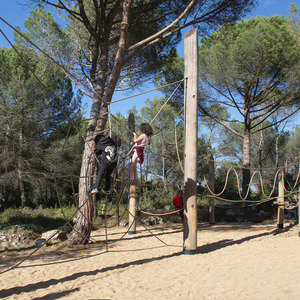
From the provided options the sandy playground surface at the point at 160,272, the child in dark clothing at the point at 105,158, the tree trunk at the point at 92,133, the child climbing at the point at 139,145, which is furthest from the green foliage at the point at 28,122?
the child in dark clothing at the point at 105,158

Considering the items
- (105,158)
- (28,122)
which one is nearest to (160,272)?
(105,158)

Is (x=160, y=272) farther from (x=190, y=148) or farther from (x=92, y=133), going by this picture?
(x=92, y=133)

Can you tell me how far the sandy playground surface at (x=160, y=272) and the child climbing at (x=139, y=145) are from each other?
1.22 metres

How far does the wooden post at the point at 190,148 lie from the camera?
443 cm

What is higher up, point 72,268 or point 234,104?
point 234,104

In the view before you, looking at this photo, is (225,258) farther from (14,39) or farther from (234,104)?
(14,39)

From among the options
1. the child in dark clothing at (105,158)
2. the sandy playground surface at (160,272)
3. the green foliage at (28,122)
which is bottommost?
the sandy playground surface at (160,272)

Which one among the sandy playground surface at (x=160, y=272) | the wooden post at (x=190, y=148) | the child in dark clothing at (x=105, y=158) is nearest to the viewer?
the sandy playground surface at (x=160, y=272)

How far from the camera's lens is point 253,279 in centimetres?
313

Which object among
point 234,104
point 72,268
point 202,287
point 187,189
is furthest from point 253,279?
point 234,104

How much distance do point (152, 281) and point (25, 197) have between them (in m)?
10.8

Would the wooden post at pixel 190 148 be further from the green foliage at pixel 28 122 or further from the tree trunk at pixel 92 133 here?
the green foliage at pixel 28 122

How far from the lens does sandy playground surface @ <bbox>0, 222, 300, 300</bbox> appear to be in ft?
9.31

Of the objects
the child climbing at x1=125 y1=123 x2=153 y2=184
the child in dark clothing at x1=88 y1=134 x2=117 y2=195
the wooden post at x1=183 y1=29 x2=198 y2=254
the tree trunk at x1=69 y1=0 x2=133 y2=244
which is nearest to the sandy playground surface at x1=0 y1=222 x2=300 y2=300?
the wooden post at x1=183 y1=29 x2=198 y2=254
